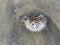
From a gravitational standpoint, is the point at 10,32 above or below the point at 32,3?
below

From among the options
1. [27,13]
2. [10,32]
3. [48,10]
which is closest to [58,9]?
[48,10]

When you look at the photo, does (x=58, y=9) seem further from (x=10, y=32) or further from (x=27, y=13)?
(x=10, y=32)

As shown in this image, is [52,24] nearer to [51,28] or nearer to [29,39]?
[51,28]

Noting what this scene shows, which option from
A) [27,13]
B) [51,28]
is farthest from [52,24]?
[27,13]

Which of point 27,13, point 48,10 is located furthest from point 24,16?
point 48,10

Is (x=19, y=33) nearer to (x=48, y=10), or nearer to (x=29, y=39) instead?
(x=29, y=39)

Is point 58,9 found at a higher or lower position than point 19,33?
higher
